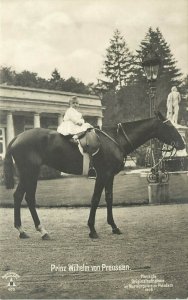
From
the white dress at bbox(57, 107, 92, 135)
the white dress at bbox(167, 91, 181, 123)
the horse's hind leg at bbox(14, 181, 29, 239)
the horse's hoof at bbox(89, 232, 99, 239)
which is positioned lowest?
the horse's hoof at bbox(89, 232, 99, 239)

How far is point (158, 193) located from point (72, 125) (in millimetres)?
3486

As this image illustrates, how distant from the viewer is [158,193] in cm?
916

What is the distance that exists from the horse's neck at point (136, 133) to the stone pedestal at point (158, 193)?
8.49ft

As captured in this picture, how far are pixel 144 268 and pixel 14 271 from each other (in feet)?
5.23

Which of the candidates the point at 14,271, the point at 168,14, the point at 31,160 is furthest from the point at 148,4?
the point at 14,271

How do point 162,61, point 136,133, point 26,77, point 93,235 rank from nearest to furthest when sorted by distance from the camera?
point 93,235 → point 136,133 → point 162,61 → point 26,77

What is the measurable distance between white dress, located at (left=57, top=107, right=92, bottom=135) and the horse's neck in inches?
25.4

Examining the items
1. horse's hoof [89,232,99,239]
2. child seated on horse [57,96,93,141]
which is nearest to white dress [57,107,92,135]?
child seated on horse [57,96,93,141]

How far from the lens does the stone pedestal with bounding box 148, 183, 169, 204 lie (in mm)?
9102

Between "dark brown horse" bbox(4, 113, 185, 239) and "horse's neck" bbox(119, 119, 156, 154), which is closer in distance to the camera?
"dark brown horse" bbox(4, 113, 185, 239)

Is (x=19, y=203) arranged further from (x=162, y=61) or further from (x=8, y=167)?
(x=162, y=61)

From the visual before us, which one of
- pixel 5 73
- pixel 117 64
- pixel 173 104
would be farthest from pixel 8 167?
pixel 173 104

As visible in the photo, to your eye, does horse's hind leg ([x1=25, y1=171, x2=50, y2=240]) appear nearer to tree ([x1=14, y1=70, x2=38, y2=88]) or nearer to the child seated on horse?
the child seated on horse

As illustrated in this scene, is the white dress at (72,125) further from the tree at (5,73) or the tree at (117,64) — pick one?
the tree at (5,73)
